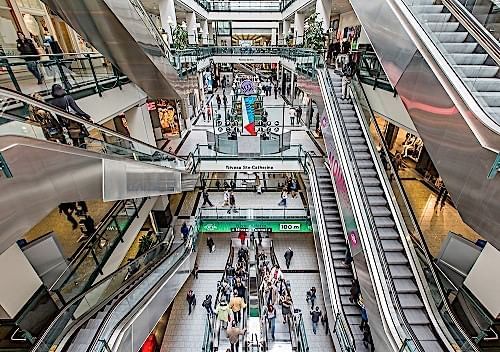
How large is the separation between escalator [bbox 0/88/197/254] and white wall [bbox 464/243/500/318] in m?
6.99

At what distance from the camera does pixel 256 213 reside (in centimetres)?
1193

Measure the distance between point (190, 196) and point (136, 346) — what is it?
9070 millimetres

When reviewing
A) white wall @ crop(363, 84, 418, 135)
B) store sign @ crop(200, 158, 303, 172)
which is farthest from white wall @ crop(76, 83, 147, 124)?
white wall @ crop(363, 84, 418, 135)

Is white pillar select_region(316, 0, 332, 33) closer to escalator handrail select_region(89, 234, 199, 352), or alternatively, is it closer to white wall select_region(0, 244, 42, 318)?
escalator handrail select_region(89, 234, 199, 352)

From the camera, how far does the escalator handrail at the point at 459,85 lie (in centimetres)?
331

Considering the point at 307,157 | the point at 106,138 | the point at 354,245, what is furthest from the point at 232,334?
the point at 307,157

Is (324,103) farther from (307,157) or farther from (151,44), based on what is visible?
(151,44)

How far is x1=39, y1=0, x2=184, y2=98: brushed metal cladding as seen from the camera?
5918 mm

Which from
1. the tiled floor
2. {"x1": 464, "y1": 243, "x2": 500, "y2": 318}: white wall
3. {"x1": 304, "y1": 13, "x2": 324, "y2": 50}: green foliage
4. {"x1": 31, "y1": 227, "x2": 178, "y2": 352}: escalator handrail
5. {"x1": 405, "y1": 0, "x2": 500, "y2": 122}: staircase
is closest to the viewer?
{"x1": 405, "y1": 0, "x2": 500, "y2": 122}: staircase

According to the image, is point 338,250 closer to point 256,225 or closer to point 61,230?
point 256,225

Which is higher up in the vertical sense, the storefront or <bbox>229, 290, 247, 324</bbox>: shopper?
the storefront

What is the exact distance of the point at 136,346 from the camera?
5770mm

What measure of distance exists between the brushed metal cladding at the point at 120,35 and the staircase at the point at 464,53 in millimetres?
5933

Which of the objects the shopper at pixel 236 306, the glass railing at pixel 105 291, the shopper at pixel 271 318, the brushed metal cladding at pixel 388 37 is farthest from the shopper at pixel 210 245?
the brushed metal cladding at pixel 388 37
